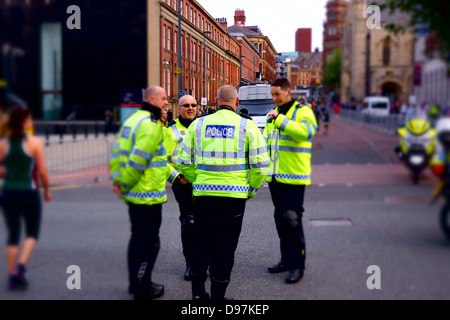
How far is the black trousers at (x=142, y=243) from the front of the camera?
10.7 ft

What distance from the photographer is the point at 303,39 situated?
142 inches

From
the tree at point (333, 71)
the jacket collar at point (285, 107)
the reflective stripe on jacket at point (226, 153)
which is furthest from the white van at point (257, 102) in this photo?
the tree at point (333, 71)

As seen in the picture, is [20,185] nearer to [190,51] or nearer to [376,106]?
[190,51]

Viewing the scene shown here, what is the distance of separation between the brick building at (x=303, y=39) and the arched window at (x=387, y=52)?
81cm

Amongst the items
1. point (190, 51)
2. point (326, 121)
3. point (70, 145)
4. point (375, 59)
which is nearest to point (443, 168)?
point (375, 59)

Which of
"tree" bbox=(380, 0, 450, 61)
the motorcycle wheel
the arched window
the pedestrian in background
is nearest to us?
"tree" bbox=(380, 0, 450, 61)

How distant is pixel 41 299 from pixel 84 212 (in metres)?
0.55

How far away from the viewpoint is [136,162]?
3123 millimetres

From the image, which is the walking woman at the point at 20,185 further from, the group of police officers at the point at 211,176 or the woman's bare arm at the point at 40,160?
the group of police officers at the point at 211,176

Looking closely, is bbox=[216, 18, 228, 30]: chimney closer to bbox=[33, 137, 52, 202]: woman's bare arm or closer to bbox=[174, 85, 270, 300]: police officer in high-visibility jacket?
bbox=[174, 85, 270, 300]: police officer in high-visibility jacket

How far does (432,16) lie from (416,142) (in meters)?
0.57

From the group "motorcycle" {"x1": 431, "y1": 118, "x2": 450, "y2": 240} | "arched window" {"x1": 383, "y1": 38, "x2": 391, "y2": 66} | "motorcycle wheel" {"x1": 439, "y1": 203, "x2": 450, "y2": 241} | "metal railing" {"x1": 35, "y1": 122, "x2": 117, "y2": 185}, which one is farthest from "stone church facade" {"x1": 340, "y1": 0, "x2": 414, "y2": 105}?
"metal railing" {"x1": 35, "y1": 122, "x2": 117, "y2": 185}

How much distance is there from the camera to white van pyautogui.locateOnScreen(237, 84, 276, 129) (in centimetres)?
376

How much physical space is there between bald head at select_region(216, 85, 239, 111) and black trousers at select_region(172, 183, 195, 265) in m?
0.76
